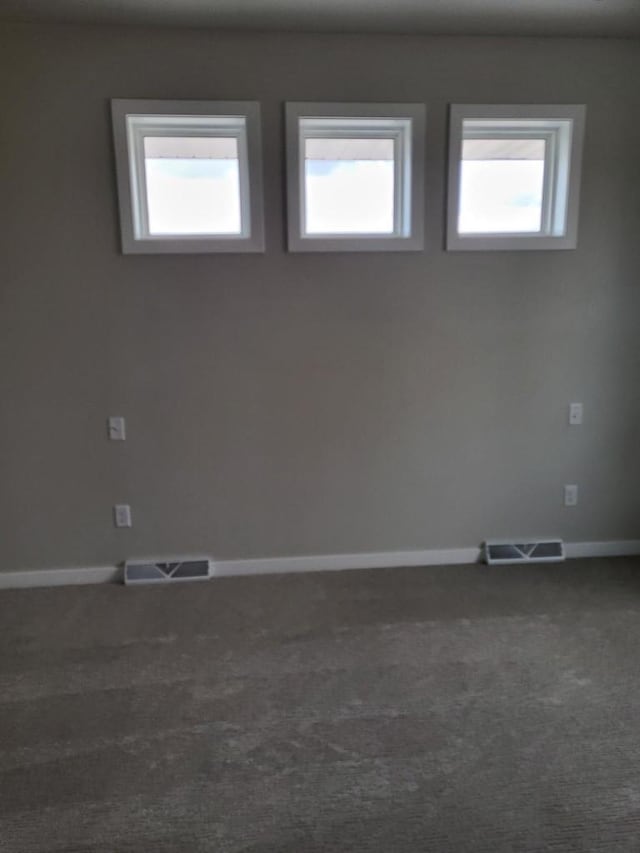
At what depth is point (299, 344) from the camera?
10.3 ft

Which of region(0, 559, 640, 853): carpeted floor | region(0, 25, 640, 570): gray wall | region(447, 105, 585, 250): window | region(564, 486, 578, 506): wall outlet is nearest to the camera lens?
region(0, 559, 640, 853): carpeted floor

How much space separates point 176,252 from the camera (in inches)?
118

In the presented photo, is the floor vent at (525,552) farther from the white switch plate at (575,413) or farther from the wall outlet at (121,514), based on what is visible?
the wall outlet at (121,514)

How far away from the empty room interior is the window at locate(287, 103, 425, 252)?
0.02 m

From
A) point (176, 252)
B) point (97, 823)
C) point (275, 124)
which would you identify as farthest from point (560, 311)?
point (97, 823)

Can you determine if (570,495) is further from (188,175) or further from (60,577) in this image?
(60,577)

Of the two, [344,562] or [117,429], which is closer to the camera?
[117,429]

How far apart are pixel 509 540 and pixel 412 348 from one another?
121 cm

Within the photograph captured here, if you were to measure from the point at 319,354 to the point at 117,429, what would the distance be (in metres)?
1.09

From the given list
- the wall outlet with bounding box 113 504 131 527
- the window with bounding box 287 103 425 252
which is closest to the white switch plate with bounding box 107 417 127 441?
the wall outlet with bounding box 113 504 131 527

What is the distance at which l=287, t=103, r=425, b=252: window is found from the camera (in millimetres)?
2957

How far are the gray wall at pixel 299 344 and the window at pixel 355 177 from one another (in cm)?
7

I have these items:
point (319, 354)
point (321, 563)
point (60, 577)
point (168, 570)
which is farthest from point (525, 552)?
point (60, 577)

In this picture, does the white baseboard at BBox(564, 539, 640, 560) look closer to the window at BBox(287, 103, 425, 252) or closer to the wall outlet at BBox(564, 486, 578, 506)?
the wall outlet at BBox(564, 486, 578, 506)
